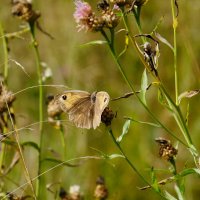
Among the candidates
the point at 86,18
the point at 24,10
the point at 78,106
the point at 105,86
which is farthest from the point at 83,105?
the point at 105,86

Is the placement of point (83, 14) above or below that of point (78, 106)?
above

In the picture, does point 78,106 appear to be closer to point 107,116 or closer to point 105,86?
point 107,116

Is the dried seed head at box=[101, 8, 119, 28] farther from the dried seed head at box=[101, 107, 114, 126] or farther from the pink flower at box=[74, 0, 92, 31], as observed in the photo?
the dried seed head at box=[101, 107, 114, 126]

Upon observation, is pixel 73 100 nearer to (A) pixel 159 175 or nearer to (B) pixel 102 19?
(B) pixel 102 19

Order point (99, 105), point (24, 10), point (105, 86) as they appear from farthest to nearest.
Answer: point (105, 86)
point (24, 10)
point (99, 105)

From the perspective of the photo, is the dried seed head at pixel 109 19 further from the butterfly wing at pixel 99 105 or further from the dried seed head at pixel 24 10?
the dried seed head at pixel 24 10

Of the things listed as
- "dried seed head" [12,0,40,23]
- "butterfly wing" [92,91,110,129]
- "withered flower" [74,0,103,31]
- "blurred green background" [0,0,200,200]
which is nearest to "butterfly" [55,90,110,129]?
"butterfly wing" [92,91,110,129]
